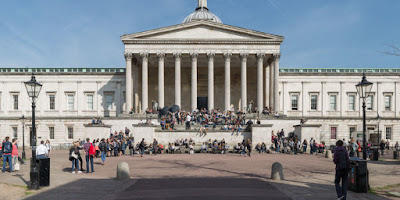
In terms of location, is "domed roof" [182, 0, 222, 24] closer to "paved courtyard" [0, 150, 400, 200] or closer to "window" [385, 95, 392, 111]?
"window" [385, 95, 392, 111]

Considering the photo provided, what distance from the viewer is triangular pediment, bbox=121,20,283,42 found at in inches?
1781

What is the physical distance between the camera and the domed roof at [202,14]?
7094 cm

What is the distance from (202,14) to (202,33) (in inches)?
1108

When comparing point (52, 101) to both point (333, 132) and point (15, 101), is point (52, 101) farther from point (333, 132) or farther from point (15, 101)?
point (333, 132)

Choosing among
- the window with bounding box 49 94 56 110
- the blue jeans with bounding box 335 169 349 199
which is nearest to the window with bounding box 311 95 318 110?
the blue jeans with bounding box 335 169 349 199

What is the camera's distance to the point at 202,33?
4594cm

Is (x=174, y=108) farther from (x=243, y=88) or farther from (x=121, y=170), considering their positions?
(x=121, y=170)

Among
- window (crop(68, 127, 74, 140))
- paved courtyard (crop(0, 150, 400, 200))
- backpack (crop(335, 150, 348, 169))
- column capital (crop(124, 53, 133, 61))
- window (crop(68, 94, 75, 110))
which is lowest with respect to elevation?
window (crop(68, 127, 74, 140))

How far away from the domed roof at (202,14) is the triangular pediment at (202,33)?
79.9ft

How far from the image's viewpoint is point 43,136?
165 feet

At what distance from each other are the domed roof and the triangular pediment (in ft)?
79.9

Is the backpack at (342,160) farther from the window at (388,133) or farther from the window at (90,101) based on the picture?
the window at (388,133)

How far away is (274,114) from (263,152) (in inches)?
485

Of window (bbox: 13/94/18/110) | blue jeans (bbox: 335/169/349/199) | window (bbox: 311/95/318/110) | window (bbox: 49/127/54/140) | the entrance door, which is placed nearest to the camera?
blue jeans (bbox: 335/169/349/199)
